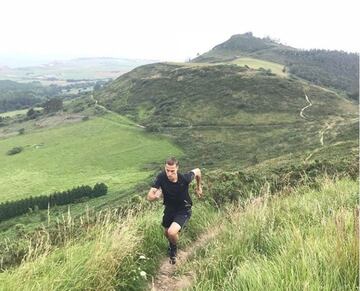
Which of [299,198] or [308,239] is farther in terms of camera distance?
[299,198]

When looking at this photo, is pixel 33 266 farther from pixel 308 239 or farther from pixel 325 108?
pixel 325 108

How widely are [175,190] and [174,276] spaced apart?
6.05ft

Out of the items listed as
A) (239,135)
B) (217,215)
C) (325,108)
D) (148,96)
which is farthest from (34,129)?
(217,215)

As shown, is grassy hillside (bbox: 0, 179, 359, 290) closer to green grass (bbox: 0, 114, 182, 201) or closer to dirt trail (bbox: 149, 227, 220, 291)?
dirt trail (bbox: 149, 227, 220, 291)

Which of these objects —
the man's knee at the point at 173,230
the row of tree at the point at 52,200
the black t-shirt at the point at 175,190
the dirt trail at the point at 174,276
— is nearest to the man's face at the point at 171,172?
the black t-shirt at the point at 175,190

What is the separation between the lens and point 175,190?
820 cm

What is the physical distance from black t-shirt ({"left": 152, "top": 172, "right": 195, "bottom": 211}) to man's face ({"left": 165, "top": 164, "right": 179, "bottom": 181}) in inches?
4.8

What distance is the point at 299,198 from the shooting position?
8.80m

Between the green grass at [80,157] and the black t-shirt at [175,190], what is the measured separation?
69769 mm

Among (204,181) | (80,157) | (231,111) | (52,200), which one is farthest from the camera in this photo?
(231,111)

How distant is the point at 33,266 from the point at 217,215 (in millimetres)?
4134

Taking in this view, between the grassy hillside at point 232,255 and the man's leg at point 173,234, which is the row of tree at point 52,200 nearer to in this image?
the man's leg at point 173,234

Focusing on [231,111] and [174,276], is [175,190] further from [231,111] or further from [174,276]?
[231,111]

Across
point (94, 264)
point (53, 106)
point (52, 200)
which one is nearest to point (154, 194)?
point (94, 264)
